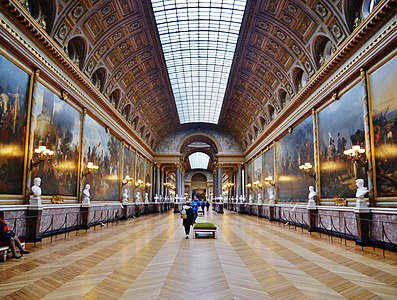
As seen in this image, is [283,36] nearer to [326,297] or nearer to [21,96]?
[21,96]

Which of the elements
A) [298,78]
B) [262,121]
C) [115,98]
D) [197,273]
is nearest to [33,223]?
[197,273]

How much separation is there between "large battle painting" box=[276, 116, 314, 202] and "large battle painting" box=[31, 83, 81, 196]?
12505 mm

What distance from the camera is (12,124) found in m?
10.6

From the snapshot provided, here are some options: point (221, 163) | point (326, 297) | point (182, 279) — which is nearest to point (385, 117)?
point (326, 297)

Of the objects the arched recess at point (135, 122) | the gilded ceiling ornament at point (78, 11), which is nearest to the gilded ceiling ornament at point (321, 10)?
the gilded ceiling ornament at point (78, 11)

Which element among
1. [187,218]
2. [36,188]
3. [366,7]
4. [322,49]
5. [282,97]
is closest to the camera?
[36,188]

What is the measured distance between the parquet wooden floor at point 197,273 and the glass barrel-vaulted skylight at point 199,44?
1510 centimetres

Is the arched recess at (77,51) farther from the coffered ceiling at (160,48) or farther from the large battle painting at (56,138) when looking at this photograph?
the large battle painting at (56,138)

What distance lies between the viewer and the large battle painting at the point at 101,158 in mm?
18297

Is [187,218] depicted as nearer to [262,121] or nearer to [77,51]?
[77,51]

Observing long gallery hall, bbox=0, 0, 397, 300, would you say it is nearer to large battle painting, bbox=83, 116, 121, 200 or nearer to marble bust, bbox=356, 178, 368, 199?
large battle painting, bbox=83, 116, 121, 200

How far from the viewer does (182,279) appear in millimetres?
5953

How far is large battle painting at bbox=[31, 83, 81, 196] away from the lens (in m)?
12.6

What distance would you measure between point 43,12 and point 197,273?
40.0ft
